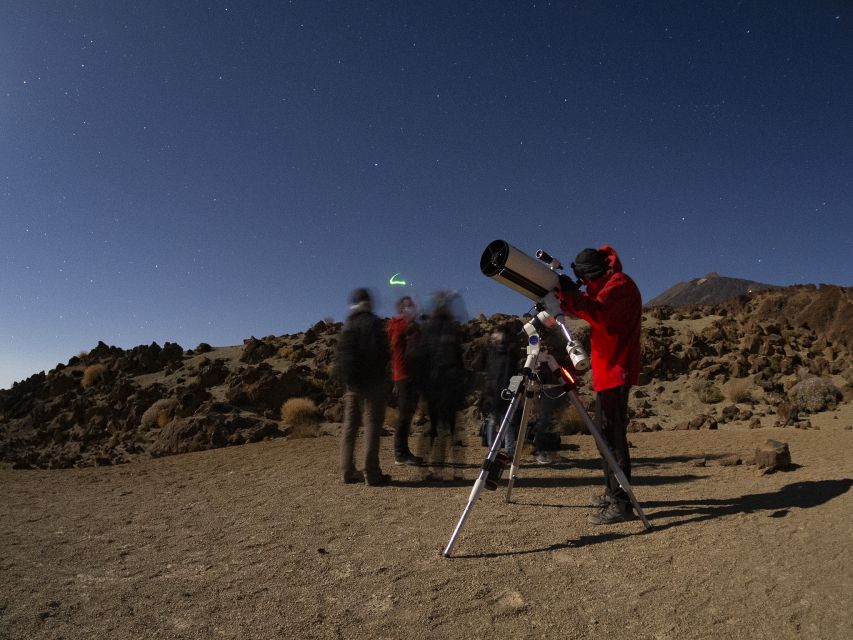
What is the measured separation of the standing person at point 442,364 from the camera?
527 cm

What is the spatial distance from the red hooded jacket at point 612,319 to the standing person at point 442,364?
59.7 inches

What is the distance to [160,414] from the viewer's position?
688 inches

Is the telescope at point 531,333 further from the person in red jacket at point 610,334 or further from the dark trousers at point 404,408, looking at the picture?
the dark trousers at point 404,408

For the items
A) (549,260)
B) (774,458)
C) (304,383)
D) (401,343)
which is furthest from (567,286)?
(304,383)

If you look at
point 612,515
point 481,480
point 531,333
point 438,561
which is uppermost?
point 531,333

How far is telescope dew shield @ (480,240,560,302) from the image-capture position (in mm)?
3797

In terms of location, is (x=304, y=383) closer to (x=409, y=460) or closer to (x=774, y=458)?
(x=409, y=460)

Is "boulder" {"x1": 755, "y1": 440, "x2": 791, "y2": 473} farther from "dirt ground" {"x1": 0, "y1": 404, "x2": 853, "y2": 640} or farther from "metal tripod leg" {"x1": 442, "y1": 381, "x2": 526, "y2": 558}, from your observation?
"metal tripod leg" {"x1": 442, "y1": 381, "x2": 526, "y2": 558}

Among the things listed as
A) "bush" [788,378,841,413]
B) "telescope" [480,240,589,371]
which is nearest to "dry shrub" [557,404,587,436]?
"bush" [788,378,841,413]

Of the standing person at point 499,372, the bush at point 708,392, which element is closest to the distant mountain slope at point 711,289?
the bush at point 708,392

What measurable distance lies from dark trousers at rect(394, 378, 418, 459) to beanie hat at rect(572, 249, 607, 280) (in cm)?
240

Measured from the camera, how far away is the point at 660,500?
194 inches

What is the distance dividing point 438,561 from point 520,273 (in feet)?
6.45

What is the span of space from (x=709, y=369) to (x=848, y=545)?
14935 millimetres
